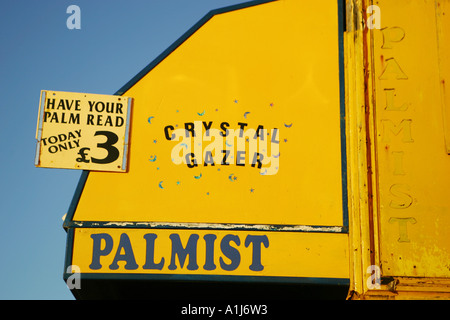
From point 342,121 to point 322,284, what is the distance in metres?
2.07

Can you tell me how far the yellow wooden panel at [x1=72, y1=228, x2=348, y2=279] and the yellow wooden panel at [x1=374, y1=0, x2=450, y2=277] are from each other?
2.51 ft

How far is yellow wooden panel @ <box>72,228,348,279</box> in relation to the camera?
6547 millimetres

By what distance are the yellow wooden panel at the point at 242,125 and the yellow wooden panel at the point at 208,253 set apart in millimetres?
203

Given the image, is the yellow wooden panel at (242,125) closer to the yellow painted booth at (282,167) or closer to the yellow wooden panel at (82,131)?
the yellow painted booth at (282,167)

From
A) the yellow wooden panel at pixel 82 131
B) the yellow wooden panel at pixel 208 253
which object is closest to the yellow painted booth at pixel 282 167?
the yellow wooden panel at pixel 208 253

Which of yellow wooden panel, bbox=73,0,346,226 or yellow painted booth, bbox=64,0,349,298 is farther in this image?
yellow wooden panel, bbox=73,0,346,226

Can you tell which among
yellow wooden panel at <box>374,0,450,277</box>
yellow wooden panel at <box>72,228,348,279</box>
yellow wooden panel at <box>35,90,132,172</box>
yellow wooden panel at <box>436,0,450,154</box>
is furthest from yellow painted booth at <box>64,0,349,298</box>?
yellow wooden panel at <box>436,0,450,154</box>

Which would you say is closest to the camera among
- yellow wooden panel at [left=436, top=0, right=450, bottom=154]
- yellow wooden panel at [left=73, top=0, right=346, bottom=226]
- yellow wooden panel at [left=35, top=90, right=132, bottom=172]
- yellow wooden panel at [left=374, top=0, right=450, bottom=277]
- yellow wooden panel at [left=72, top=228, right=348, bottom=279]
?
yellow wooden panel at [left=72, top=228, right=348, bottom=279]

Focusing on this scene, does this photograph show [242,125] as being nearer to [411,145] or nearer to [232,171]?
[232,171]

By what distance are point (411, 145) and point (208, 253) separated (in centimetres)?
283

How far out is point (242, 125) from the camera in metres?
7.17

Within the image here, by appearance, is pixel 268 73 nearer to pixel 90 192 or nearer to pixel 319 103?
pixel 319 103

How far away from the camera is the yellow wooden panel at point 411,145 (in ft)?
22.0

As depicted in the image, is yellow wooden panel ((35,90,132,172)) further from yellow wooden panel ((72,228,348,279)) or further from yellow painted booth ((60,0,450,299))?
yellow wooden panel ((72,228,348,279))
